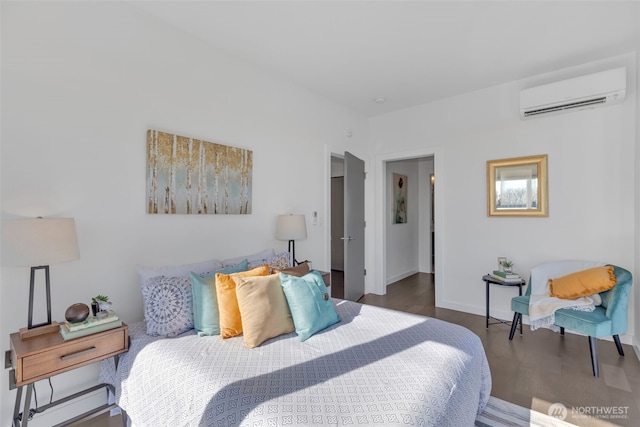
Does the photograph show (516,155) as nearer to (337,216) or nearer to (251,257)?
(251,257)

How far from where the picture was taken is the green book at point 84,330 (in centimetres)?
162

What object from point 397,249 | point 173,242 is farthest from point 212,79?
point 397,249

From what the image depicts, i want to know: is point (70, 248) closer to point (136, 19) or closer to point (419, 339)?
point (136, 19)

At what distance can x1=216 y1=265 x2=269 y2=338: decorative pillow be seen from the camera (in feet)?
6.14

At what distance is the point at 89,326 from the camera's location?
5.57ft

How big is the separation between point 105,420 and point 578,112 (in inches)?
195

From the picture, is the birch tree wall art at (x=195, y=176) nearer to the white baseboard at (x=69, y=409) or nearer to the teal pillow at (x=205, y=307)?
the teal pillow at (x=205, y=307)

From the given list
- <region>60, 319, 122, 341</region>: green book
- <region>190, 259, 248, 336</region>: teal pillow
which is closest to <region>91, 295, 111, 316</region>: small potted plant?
<region>60, 319, 122, 341</region>: green book

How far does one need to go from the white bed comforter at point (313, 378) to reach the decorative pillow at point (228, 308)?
62 mm

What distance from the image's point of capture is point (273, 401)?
122 centimetres

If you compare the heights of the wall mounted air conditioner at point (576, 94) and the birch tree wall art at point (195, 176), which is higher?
the wall mounted air conditioner at point (576, 94)

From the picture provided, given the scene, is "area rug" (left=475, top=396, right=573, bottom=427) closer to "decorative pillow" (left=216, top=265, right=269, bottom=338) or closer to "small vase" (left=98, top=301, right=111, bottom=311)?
"decorative pillow" (left=216, top=265, right=269, bottom=338)

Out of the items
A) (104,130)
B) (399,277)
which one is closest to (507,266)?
(399,277)
